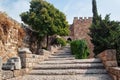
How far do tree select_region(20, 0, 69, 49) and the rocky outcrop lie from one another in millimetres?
2689

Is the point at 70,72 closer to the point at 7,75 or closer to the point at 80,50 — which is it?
the point at 7,75

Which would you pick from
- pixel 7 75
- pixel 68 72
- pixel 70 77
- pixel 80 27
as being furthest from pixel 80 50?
pixel 80 27

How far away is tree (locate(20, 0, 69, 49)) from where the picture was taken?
16328mm

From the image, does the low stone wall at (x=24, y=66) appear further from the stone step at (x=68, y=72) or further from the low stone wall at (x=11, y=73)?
the stone step at (x=68, y=72)

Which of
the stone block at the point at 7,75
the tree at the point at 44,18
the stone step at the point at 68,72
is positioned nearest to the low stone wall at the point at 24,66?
the stone block at the point at 7,75

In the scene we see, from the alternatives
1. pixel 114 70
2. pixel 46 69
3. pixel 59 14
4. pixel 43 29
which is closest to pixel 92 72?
pixel 114 70

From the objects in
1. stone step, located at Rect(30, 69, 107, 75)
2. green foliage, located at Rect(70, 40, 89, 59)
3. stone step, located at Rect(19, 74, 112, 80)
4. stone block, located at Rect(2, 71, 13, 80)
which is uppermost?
green foliage, located at Rect(70, 40, 89, 59)

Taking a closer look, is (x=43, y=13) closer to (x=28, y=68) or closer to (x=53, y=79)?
(x=28, y=68)

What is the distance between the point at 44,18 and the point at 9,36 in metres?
4.48

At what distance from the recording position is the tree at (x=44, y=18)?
16328 millimetres

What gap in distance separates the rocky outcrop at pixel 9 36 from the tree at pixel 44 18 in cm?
269

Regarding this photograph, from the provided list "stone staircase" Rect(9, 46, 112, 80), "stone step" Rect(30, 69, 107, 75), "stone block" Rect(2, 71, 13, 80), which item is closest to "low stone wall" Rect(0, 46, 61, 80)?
"stone block" Rect(2, 71, 13, 80)

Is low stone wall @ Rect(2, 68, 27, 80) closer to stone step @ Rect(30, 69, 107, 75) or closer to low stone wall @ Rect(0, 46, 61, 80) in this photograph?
low stone wall @ Rect(0, 46, 61, 80)

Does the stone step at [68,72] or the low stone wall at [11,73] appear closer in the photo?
the low stone wall at [11,73]
